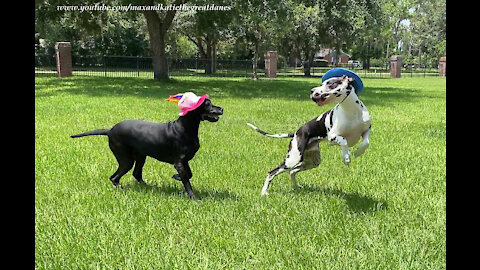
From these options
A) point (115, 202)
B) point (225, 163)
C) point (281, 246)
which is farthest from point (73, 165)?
point (281, 246)

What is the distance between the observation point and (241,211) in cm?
398

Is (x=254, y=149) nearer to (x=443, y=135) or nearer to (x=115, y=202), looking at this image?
(x=115, y=202)

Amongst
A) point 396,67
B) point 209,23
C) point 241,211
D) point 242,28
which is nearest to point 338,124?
point 241,211

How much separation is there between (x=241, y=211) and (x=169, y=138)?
3.53 feet

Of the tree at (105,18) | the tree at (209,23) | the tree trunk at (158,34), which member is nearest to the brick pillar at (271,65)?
the tree at (209,23)

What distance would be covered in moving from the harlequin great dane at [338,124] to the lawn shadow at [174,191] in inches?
32.6

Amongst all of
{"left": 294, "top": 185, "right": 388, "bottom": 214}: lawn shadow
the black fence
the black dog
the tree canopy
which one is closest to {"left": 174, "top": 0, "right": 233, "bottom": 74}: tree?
the tree canopy

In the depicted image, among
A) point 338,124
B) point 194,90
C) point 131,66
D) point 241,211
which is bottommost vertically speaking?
point 241,211

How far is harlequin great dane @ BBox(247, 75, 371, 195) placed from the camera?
355 centimetres

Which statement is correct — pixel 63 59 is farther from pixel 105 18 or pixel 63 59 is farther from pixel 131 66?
pixel 131 66

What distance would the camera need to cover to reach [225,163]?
5.77m

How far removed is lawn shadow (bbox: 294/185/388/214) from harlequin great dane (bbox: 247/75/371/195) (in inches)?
25.0

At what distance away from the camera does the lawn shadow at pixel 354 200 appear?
4.08 metres

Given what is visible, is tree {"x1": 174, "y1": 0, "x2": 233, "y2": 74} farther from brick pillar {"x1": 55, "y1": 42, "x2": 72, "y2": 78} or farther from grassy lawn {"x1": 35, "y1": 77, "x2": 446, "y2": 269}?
grassy lawn {"x1": 35, "y1": 77, "x2": 446, "y2": 269}
